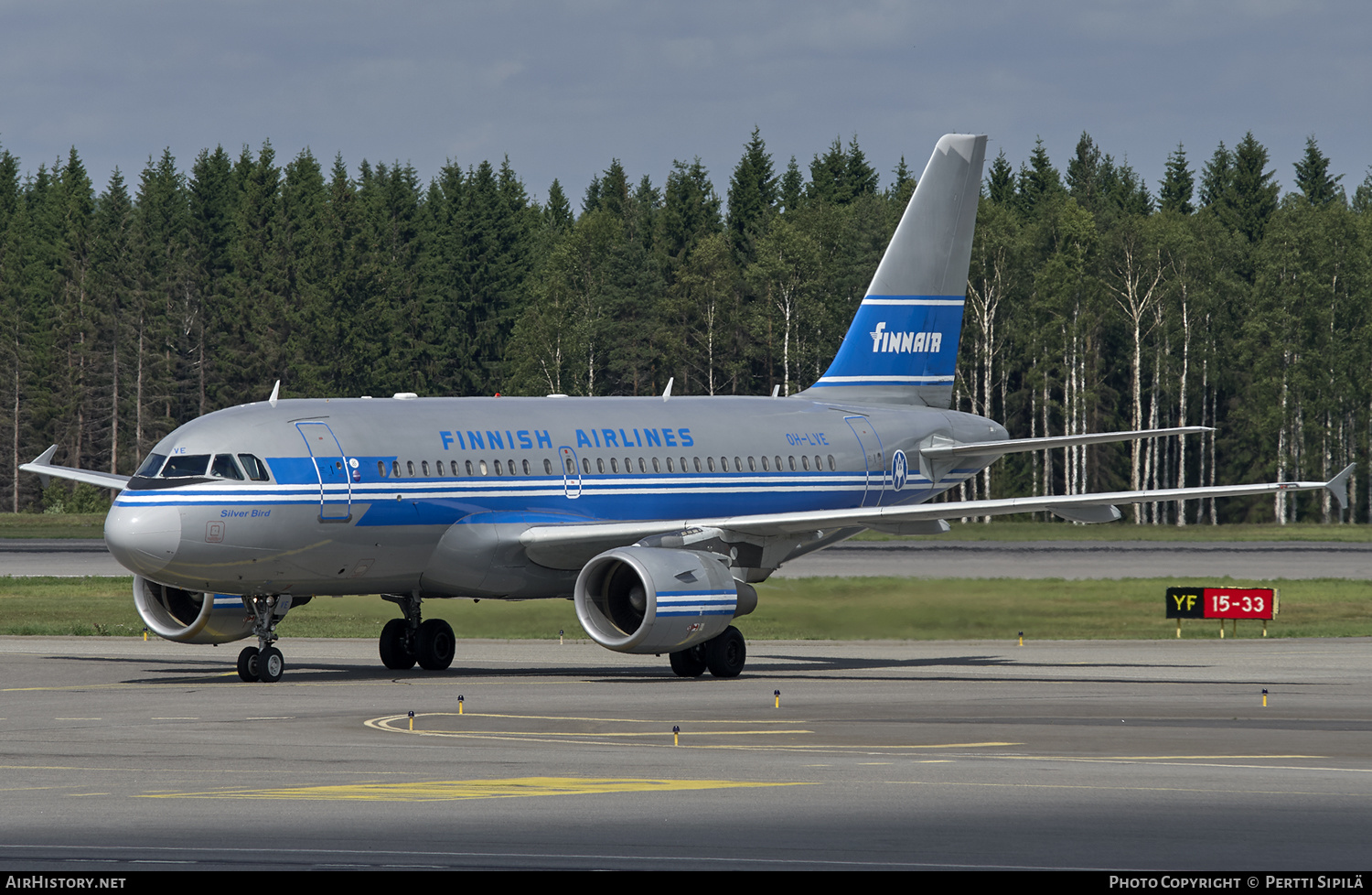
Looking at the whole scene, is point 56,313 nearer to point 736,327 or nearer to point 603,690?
point 736,327

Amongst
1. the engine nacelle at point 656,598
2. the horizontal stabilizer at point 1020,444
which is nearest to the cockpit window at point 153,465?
the engine nacelle at point 656,598

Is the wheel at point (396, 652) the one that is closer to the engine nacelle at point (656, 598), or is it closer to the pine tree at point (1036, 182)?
the engine nacelle at point (656, 598)

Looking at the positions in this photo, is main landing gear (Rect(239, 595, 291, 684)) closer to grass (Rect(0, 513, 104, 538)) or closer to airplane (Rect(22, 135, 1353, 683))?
airplane (Rect(22, 135, 1353, 683))

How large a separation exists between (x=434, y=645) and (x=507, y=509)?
3.11 metres

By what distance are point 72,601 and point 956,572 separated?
26.9 meters

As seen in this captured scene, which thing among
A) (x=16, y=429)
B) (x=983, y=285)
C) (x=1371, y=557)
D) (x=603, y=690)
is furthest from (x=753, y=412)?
(x=16, y=429)

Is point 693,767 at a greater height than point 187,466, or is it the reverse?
point 187,466

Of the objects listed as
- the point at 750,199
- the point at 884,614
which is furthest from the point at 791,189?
the point at 884,614

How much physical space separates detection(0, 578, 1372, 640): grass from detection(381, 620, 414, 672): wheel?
15.8 ft

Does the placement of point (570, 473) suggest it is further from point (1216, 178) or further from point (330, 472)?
point (1216, 178)

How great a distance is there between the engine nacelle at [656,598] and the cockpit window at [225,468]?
19.6 ft

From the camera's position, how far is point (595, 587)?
3400cm

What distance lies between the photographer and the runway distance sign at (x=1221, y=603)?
44.8 meters

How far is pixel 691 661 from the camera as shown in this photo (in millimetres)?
34969
